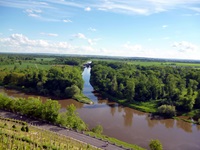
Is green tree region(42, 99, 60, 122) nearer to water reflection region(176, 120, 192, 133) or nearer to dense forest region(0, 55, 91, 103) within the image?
dense forest region(0, 55, 91, 103)

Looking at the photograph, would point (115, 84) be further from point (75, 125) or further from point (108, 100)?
point (75, 125)

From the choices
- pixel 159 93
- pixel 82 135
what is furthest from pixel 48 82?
pixel 82 135

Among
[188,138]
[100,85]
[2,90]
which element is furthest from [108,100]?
[2,90]

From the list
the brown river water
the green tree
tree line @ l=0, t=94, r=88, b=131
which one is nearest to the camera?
tree line @ l=0, t=94, r=88, b=131

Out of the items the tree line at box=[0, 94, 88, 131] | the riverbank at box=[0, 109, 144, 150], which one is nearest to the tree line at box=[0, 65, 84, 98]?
the tree line at box=[0, 94, 88, 131]

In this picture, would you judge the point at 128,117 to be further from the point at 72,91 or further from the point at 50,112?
the point at 50,112

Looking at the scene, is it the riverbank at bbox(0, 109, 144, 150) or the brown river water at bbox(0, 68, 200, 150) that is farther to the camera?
the brown river water at bbox(0, 68, 200, 150)

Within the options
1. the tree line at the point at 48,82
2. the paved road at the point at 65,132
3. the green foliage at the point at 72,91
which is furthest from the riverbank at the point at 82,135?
the tree line at the point at 48,82
